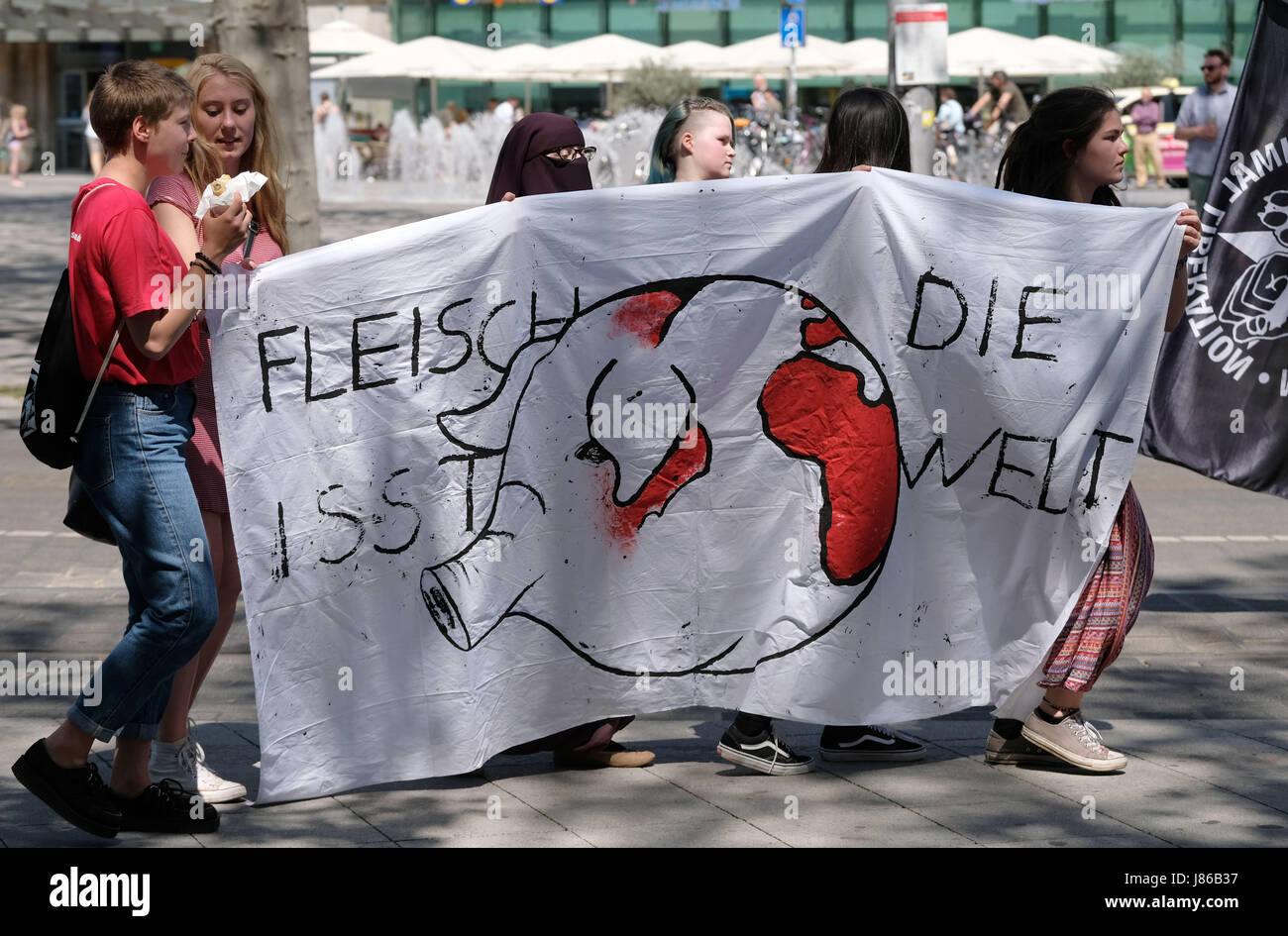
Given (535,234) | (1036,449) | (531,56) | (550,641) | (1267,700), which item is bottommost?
(1267,700)

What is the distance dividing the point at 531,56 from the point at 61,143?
1380 centimetres

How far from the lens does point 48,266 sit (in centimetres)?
1956

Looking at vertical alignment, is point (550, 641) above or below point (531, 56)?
below

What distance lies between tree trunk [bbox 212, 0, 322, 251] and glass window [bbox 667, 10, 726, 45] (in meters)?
41.5

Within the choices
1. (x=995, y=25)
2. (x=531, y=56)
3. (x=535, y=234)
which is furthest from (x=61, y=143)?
(x=535, y=234)

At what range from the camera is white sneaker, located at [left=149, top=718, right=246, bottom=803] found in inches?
181

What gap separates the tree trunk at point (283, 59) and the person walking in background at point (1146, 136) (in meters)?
23.4

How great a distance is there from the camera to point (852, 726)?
16.3ft

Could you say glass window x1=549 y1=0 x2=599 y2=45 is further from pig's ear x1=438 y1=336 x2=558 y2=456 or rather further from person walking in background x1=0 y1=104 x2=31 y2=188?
pig's ear x1=438 y1=336 x2=558 y2=456

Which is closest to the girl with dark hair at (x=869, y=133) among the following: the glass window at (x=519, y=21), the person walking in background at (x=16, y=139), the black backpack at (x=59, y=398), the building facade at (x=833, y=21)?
the black backpack at (x=59, y=398)

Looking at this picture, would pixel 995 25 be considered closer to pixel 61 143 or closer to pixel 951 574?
pixel 61 143

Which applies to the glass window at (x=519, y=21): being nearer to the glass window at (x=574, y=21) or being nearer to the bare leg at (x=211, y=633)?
the glass window at (x=574, y=21)

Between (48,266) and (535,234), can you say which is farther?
(48,266)

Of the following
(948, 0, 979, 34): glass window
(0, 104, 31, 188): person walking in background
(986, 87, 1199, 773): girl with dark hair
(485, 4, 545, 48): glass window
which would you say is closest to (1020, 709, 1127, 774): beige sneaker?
(986, 87, 1199, 773): girl with dark hair
